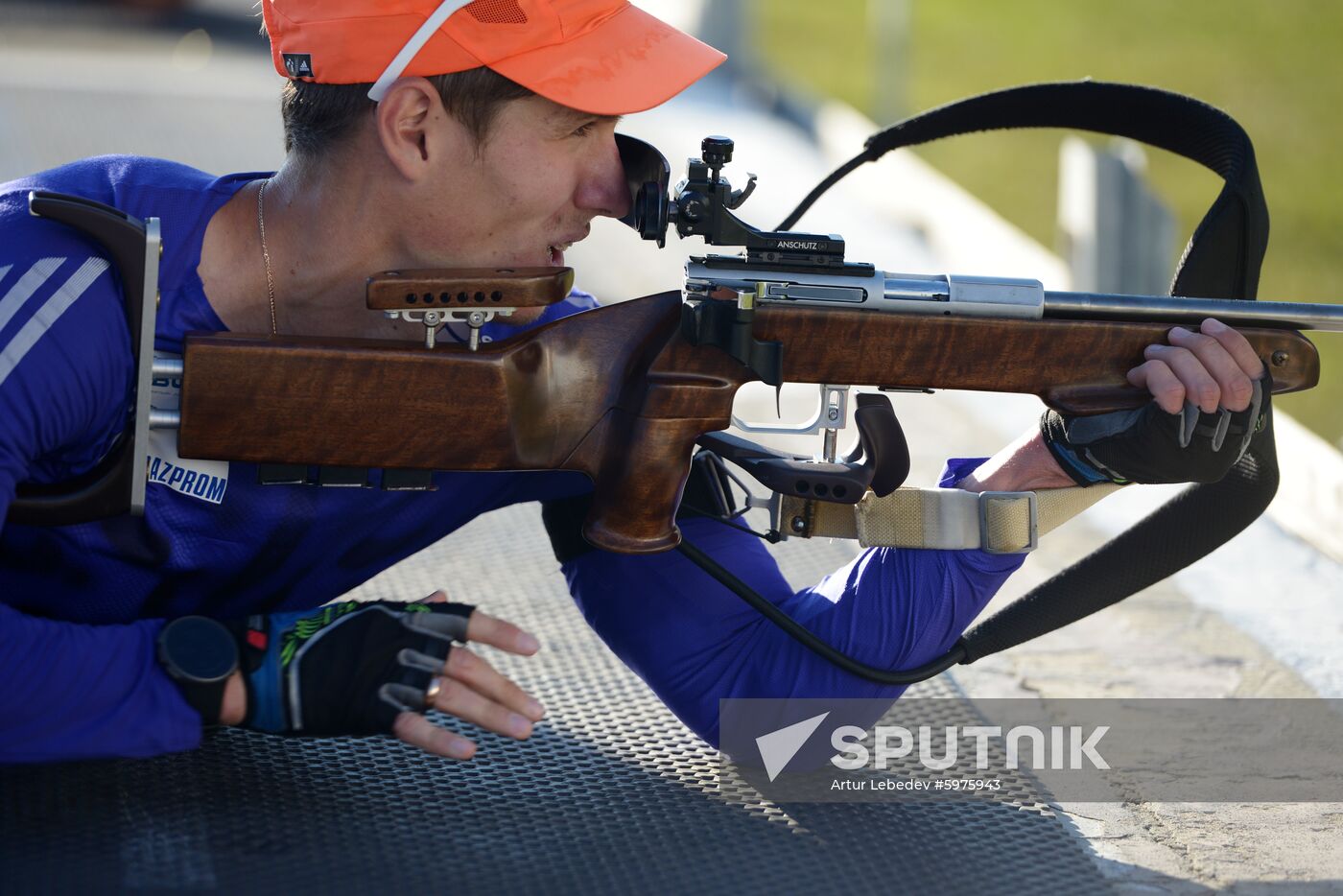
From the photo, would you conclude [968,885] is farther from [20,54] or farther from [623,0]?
[20,54]

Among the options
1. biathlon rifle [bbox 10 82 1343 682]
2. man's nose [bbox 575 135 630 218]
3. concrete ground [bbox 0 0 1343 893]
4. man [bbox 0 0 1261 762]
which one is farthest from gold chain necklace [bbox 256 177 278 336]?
concrete ground [bbox 0 0 1343 893]

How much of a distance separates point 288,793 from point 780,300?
37.8 inches

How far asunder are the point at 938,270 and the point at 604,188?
369 cm

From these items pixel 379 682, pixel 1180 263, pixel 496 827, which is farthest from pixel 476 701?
pixel 1180 263

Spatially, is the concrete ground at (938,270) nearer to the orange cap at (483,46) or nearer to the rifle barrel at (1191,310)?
the rifle barrel at (1191,310)

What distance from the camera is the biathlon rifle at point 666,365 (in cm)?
212

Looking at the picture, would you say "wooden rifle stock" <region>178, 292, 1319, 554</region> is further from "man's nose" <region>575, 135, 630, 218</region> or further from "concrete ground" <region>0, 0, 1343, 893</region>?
"concrete ground" <region>0, 0, 1343, 893</region>

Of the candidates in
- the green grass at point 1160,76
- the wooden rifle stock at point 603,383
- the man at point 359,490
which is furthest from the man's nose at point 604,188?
the green grass at point 1160,76

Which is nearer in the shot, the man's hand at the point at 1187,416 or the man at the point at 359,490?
the man at the point at 359,490

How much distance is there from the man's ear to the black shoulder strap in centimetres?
67

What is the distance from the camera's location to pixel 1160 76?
14.3 meters

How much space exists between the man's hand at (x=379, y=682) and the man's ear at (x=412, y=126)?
0.61 meters

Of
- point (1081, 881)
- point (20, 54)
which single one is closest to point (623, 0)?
point (1081, 881)

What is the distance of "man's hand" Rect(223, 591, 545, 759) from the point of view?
6.70 feet
